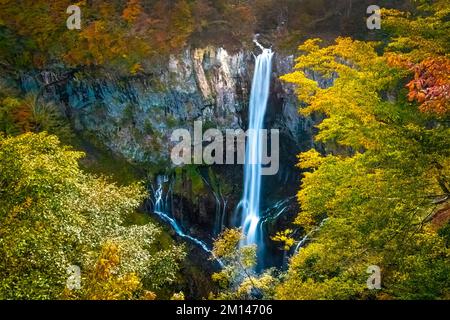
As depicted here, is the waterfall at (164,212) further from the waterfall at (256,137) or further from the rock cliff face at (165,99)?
the waterfall at (256,137)

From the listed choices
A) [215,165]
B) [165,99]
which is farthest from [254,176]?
[165,99]

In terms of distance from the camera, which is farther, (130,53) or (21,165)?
(130,53)

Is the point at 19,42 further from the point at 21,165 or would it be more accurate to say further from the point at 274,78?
the point at 21,165

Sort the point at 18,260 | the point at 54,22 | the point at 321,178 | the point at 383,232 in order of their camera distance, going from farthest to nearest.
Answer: the point at 54,22, the point at 321,178, the point at 383,232, the point at 18,260

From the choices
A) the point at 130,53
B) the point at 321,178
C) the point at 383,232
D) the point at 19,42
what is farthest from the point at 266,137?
the point at 383,232

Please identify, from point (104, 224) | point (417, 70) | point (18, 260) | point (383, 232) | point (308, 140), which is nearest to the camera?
point (417, 70)

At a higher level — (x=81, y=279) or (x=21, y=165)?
(x=21, y=165)
